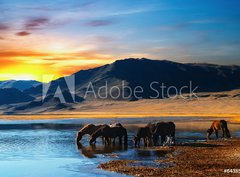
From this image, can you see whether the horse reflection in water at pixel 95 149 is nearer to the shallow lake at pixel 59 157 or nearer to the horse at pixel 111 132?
the shallow lake at pixel 59 157

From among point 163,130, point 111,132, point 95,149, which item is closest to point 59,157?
point 95,149

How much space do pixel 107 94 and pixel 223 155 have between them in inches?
6503

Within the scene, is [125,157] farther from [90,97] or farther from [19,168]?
[90,97]

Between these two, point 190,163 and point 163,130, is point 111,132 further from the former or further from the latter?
point 190,163

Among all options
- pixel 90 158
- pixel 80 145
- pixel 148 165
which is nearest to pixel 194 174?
pixel 148 165

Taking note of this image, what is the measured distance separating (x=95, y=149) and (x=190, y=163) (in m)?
9.32

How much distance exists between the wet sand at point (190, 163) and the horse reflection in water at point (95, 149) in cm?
341

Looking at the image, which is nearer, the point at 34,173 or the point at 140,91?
the point at 34,173

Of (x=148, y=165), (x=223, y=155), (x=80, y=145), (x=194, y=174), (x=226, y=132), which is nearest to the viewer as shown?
(x=194, y=174)

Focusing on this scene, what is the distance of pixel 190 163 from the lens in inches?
805

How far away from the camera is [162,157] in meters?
23.2

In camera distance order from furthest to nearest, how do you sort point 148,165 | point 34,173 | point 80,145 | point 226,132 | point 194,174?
point 226,132
point 80,145
point 148,165
point 34,173
point 194,174

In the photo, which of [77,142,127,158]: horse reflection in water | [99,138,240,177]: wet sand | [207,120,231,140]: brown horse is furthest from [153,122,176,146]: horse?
[207,120,231,140]: brown horse

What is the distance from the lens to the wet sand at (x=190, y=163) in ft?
59.1
